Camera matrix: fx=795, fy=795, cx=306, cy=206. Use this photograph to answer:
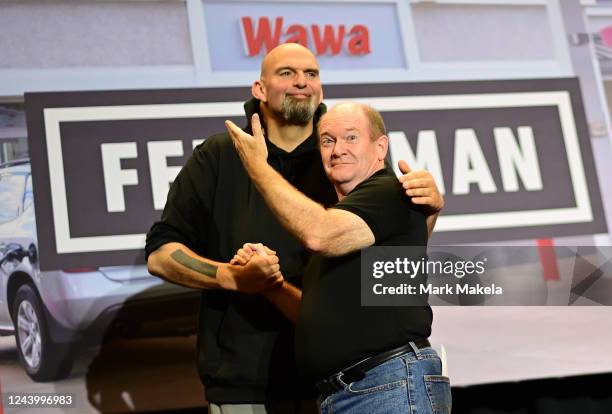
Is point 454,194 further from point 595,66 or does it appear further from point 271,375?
point 271,375

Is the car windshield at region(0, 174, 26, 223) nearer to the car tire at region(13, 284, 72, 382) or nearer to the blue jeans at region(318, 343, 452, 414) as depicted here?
the car tire at region(13, 284, 72, 382)

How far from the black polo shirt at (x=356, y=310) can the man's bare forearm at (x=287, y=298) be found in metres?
0.30

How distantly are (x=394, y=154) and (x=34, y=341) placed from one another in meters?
1.68

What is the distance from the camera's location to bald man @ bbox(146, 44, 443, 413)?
7.48ft

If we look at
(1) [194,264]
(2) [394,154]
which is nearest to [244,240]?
(1) [194,264]

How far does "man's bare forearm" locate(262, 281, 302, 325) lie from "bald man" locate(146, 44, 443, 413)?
50 mm

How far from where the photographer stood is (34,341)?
3090mm

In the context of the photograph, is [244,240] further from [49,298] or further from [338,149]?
[49,298]

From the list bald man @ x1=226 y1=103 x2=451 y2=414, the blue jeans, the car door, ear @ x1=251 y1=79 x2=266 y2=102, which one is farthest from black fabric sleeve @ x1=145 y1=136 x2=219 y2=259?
the car door

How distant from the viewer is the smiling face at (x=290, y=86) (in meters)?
2.41

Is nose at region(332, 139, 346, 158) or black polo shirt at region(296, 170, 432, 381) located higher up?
nose at region(332, 139, 346, 158)

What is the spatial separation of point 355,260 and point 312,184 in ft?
1.85

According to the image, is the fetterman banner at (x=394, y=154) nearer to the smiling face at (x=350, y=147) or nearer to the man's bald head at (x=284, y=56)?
the man's bald head at (x=284, y=56)

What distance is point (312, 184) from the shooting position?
7.83ft
